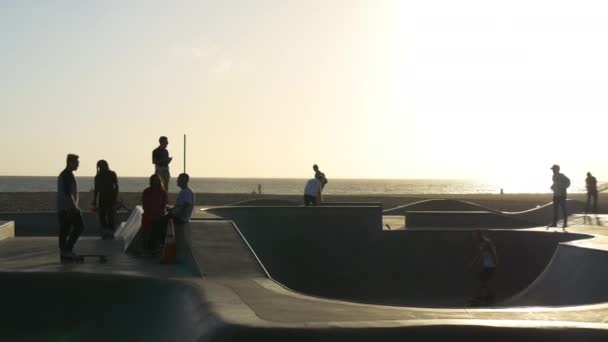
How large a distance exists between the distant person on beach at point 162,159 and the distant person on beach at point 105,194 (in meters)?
0.95

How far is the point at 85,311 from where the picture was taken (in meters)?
8.72

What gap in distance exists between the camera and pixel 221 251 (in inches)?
389

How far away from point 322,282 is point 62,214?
6.52 metres

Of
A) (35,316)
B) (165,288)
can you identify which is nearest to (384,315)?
(165,288)

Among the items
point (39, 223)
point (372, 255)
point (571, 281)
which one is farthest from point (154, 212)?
point (39, 223)

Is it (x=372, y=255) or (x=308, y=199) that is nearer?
(x=372, y=255)

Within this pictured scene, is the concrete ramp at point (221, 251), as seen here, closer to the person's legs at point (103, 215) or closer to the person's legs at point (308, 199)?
the person's legs at point (103, 215)

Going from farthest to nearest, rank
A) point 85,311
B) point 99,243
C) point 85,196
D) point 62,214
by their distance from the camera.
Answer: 1. point 85,196
2. point 99,243
3. point 62,214
4. point 85,311

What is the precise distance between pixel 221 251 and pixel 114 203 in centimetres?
517

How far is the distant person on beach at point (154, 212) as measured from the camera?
1162 centimetres

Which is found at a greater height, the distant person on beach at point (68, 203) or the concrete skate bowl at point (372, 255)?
the distant person on beach at point (68, 203)

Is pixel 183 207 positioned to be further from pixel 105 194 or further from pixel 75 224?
pixel 105 194

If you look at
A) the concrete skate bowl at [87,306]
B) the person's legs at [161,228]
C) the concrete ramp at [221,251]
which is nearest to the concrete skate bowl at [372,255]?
the person's legs at [161,228]

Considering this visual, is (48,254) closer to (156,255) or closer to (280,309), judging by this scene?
(156,255)
